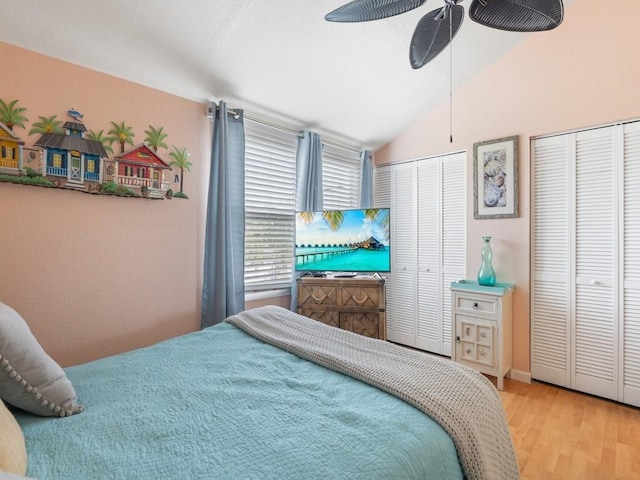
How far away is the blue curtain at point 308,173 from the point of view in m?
3.13

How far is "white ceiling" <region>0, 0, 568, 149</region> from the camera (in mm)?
1793

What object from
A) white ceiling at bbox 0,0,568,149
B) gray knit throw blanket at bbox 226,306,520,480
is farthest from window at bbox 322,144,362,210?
gray knit throw blanket at bbox 226,306,520,480

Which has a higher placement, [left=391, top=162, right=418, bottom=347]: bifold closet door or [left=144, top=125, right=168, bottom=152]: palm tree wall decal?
[left=144, top=125, right=168, bottom=152]: palm tree wall decal

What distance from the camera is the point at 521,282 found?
9.09 ft

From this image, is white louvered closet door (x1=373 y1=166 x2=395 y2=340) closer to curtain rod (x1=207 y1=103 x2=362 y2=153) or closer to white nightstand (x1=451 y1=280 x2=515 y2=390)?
curtain rod (x1=207 y1=103 x2=362 y2=153)

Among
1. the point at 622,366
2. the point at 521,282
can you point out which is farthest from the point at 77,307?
the point at 622,366

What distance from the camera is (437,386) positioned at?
115 cm

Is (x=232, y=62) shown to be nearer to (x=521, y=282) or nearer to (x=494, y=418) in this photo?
(x=494, y=418)

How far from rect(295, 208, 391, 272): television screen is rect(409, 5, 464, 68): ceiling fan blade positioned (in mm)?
1335

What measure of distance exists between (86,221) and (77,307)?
534 millimetres

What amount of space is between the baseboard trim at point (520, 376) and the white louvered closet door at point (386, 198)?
1.21m

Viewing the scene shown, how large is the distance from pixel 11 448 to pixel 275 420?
626 mm

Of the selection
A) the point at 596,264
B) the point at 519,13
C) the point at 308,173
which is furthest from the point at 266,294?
the point at 596,264

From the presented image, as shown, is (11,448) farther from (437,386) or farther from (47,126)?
(47,126)
